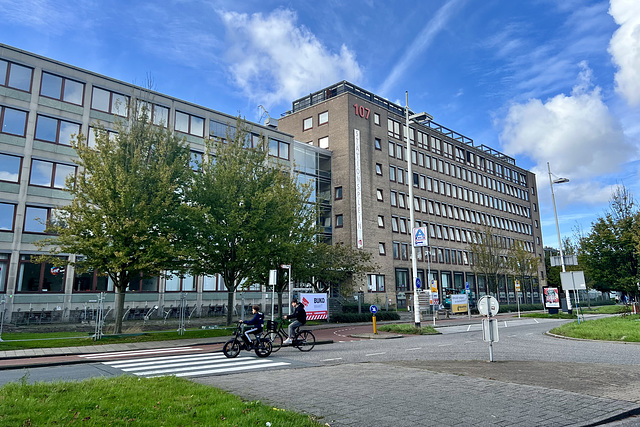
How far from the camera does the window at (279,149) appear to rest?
4603cm

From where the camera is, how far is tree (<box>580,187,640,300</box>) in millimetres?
31312

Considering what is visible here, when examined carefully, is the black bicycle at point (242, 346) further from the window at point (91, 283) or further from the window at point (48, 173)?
the window at point (48, 173)

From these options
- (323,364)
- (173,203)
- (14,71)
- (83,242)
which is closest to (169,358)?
(323,364)

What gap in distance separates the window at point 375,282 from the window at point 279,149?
15171mm

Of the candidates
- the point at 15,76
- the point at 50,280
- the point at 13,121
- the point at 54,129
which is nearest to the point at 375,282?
the point at 50,280

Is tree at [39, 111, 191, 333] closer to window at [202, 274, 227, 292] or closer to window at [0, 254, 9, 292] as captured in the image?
window at [0, 254, 9, 292]

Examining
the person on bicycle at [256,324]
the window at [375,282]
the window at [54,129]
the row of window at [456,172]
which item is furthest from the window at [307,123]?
the person on bicycle at [256,324]

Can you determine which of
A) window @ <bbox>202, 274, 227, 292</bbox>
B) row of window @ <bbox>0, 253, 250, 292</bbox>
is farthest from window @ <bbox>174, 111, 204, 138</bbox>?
row of window @ <bbox>0, 253, 250, 292</bbox>

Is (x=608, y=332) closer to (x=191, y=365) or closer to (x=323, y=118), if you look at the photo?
(x=191, y=365)

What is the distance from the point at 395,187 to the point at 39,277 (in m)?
37.4

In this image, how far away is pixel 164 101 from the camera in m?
38.3

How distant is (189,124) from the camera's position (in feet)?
131

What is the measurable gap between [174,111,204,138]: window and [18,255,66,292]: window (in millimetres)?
14622

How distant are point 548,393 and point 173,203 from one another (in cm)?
1914
